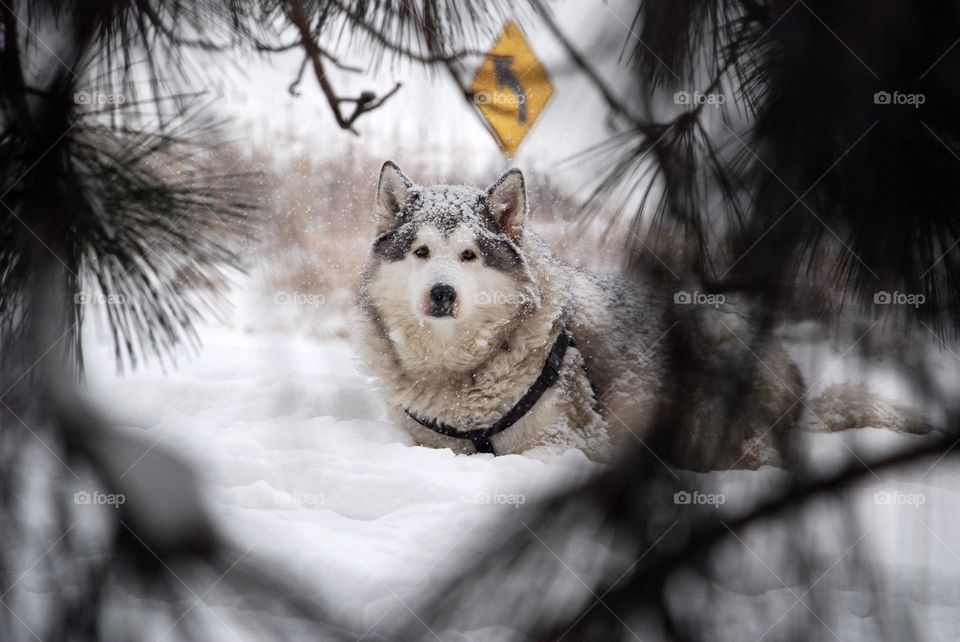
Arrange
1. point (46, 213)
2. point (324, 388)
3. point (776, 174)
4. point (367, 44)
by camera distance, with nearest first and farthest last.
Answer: point (776, 174)
point (46, 213)
point (367, 44)
point (324, 388)

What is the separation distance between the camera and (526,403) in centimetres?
190

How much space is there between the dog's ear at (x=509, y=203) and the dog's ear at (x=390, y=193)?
8.1 inches

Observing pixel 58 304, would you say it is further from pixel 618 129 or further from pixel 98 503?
pixel 618 129

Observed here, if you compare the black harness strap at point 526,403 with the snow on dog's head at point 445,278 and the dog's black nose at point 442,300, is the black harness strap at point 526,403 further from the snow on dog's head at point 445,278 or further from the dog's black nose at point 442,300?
the dog's black nose at point 442,300

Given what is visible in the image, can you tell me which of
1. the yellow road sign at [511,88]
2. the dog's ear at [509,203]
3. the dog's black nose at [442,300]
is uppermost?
the yellow road sign at [511,88]

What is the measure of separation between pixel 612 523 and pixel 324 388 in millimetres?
641

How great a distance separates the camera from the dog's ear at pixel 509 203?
3.92 ft

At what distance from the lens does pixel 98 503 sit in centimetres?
88

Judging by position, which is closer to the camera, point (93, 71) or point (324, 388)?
point (93, 71)

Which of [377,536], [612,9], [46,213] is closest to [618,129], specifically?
[612,9]

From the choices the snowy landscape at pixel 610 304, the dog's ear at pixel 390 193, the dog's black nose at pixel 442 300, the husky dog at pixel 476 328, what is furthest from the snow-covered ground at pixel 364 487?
the dog's black nose at pixel 442 300

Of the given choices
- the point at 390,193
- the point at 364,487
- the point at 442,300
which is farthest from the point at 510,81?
the point at 442,300

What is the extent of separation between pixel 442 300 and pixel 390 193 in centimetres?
34

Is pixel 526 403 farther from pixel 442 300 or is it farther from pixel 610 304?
pixel 610 304
